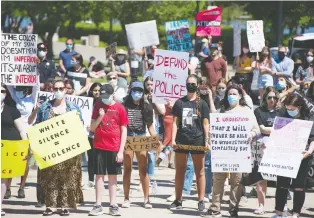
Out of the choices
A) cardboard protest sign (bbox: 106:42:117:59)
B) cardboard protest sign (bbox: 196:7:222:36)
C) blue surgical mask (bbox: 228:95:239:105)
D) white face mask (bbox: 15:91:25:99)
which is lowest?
white face mask (bbox: 15:91:25:99)

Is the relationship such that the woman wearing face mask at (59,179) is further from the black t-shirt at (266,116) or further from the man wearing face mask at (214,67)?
the man wearing face mask at (214,67)

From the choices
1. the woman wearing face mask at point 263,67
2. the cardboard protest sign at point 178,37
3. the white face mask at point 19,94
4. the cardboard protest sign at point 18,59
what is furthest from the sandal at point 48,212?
the cardboard protest sign at point 178,37

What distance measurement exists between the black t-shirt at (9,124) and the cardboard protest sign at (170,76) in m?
2.41

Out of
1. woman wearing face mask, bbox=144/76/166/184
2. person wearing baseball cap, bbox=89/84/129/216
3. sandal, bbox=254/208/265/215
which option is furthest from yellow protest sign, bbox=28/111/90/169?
sandal, bbox=254/208/265/215

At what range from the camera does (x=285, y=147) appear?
11.2 meters

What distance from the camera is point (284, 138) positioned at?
36.6 feet

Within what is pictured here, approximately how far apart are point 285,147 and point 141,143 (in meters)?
2.07

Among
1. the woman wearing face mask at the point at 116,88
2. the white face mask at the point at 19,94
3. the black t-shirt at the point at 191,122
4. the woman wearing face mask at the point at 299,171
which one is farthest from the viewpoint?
the white face mask at the point at 19,94

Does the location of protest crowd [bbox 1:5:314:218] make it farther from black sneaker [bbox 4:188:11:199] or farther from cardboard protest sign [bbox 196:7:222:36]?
cardboard protest sign [bbox 196:7:222:36]

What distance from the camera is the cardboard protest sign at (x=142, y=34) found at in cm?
1855

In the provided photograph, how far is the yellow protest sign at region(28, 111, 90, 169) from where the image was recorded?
1140cm

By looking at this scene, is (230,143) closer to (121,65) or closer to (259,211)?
(259,211)

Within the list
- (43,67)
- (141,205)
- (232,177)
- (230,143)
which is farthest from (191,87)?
(43,67)

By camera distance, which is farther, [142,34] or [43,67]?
[142,34]
